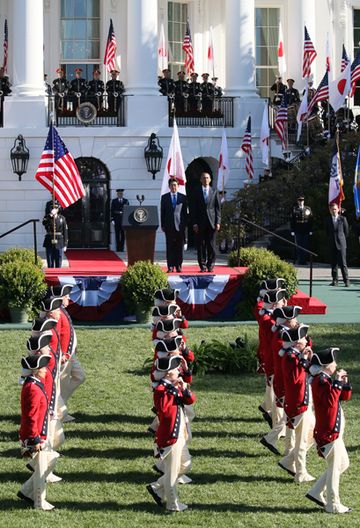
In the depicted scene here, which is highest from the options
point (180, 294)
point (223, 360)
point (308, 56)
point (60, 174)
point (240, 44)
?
point (240, 44)

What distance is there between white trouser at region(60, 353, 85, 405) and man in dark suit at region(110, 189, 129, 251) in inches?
779

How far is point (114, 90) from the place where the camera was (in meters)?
38.2

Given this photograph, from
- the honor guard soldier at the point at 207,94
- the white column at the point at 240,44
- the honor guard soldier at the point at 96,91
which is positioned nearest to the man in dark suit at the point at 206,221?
the honor guard soldier at the point at 96,91

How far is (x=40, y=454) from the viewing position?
1287 cm

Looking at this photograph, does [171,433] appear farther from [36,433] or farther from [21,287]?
[21,287]

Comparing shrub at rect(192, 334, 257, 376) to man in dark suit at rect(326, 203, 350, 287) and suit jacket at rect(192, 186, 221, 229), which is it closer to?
suit jacket at rect(192, 186, 221, 229)

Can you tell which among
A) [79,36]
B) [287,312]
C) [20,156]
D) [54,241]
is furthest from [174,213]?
[79,36]

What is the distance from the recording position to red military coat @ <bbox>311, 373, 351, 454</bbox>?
1290 cm

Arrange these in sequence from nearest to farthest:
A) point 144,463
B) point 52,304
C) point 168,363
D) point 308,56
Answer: point 168,363, point 144,463, point 52,304, point 308,56

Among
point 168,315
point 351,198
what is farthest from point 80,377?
point 351,198

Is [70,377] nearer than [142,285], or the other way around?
[70,377]

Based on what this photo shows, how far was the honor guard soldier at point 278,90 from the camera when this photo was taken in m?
40.2

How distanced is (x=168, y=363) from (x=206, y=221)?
12.5m

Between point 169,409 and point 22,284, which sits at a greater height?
point 22,284
